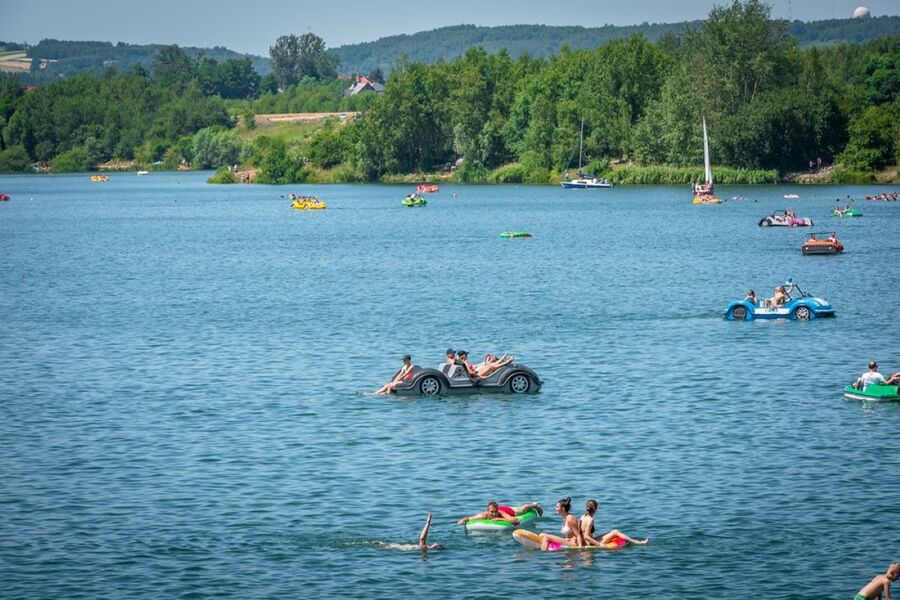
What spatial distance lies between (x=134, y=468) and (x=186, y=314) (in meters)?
33.6

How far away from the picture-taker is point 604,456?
38.2 m

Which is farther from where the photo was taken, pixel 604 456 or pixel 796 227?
pixel 796 227

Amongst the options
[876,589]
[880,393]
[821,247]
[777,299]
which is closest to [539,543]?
[876,589]

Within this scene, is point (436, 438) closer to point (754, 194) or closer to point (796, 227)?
point (796, 227)

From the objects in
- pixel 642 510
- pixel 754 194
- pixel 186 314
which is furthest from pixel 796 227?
pixel 642 510

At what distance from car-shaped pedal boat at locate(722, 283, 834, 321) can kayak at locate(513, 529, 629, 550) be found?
34.5 metres

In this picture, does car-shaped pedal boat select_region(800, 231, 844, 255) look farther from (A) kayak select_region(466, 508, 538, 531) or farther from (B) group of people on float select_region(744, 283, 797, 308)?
(A) kayak select_region(466, 508, 538, 531)

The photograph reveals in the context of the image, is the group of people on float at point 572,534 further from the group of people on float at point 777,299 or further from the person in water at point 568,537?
the group of people on float at point 777,299

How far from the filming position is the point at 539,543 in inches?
1203

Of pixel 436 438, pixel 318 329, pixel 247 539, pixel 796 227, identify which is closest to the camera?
pixel 247 539

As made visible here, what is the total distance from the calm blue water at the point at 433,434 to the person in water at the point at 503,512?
0.57 meters

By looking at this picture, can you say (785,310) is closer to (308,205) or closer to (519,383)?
(519,383)

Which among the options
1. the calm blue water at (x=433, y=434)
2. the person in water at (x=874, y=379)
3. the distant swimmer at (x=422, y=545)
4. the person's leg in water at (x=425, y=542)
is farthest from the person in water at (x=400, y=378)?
the person's leg in water at (x=425, y=542)

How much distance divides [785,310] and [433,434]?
26.9 m
